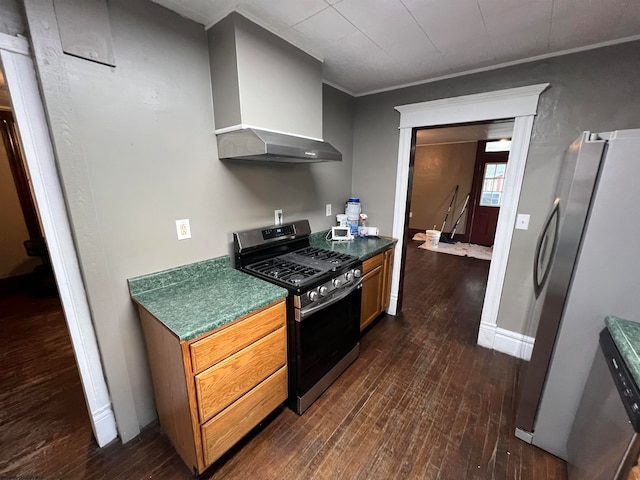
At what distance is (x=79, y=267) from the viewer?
4.17ft

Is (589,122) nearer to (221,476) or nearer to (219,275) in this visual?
(219,275)

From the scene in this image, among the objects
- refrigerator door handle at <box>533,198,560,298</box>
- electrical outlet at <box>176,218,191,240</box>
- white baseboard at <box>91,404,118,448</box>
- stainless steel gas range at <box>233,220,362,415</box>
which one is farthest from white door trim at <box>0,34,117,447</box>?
refrigerator door handle at <box>533,198,560,298</box>

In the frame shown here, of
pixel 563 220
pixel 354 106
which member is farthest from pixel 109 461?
pixel 354 106

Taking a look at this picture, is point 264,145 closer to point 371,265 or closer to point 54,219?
point 54,219

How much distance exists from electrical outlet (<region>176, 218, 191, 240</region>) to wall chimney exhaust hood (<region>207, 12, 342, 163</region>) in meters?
0.48

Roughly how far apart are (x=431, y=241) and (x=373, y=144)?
3.99 m

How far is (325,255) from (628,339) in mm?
1625

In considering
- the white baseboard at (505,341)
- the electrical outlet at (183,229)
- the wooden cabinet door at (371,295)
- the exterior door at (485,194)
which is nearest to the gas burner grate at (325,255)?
the wooden cabinet door at (371,295)

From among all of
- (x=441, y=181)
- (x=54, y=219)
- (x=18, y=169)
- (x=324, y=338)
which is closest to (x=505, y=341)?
(x=324, y=338)

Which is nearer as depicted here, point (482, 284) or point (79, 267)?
point (79, 267)

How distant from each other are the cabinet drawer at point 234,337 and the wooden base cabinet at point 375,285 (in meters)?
1.01

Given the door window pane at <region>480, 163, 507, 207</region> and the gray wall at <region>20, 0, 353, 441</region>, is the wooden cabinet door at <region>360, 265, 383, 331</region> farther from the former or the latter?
the door window pane at <region>480, 163, 507, 207</region>

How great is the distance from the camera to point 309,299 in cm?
154

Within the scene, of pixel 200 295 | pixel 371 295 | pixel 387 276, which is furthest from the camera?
pixel 387 276
